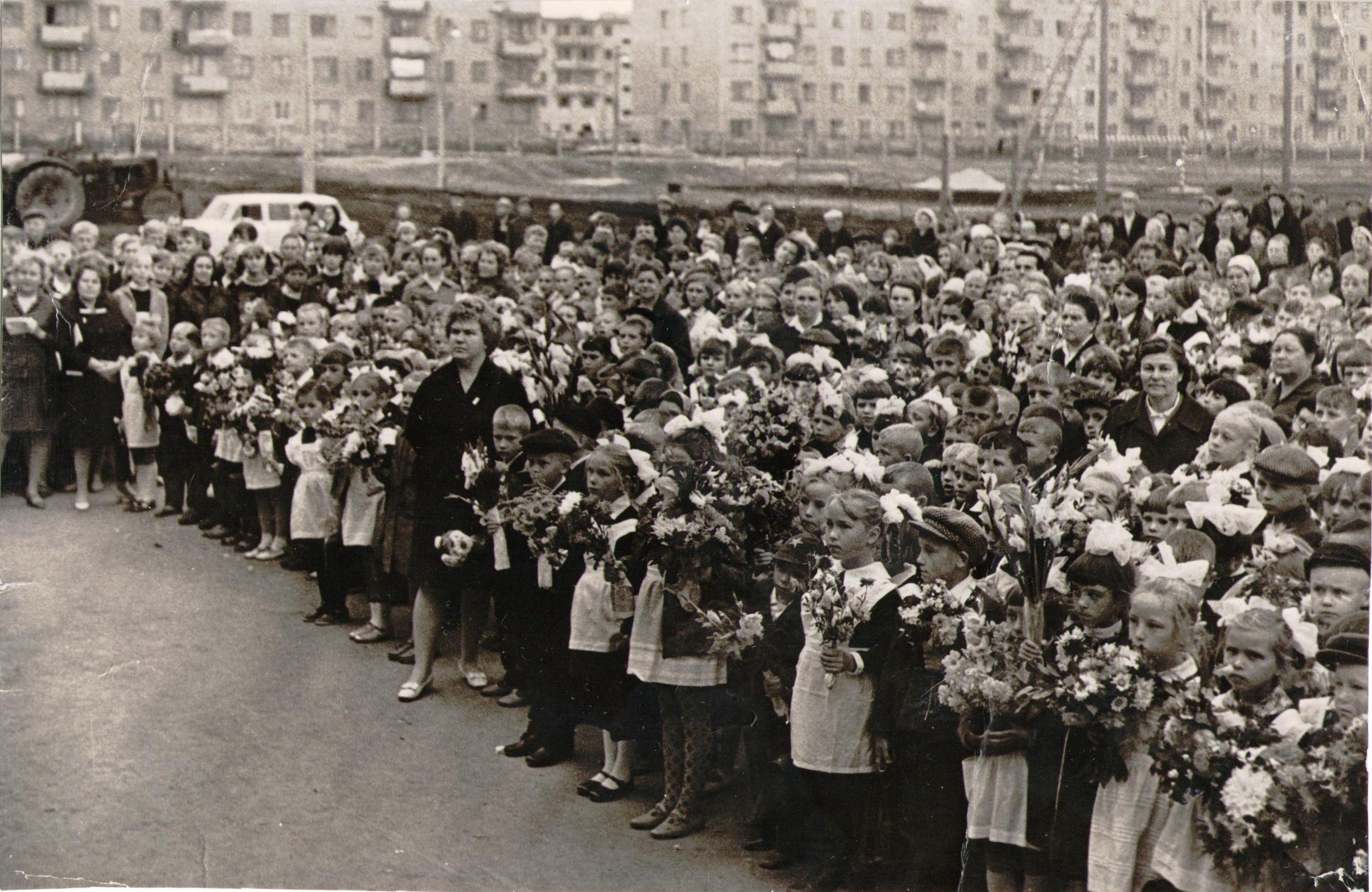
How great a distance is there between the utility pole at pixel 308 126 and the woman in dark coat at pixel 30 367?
4.08 ft

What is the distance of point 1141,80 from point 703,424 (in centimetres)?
249

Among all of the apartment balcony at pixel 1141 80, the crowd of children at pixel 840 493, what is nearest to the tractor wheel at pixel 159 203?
the crowd of children at pixel 840 493

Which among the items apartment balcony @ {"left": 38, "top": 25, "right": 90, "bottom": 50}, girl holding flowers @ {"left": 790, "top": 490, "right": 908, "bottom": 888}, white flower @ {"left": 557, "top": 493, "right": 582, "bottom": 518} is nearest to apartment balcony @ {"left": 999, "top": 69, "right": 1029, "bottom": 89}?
girl holding flowers @ {"left": 790, "top": 490, "right": 908, "bottom": 888}

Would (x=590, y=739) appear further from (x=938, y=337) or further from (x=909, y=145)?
(x=909, y=145)

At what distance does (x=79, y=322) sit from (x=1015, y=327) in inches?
167

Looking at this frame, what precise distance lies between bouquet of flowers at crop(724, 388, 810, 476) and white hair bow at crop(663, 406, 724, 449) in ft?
0.17

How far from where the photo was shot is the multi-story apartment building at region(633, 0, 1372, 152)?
5.41 metres

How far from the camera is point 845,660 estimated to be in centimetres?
445

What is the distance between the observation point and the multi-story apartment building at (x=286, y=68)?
596 centimetres

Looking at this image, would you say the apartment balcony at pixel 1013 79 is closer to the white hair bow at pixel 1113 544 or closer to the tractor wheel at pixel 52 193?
the white hair bow at pixel 1113 544

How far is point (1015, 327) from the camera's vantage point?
6.47m

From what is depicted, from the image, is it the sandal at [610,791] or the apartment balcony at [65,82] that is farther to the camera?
the apartment balcony at [65,82]

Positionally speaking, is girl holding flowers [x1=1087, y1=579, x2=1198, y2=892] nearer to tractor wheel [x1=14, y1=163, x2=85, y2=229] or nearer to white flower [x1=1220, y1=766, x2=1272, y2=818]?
white flower [x1=1220, y1=766, x2=1272, y2=818]

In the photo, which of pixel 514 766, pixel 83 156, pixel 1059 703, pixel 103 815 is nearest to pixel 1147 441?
pixel 1059 703
